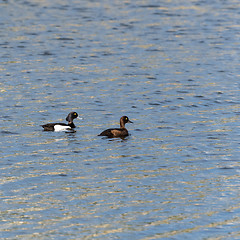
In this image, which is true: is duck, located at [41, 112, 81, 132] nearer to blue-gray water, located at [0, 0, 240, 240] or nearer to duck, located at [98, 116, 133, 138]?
blue-gray water, located at [0, 0, 240, 240]

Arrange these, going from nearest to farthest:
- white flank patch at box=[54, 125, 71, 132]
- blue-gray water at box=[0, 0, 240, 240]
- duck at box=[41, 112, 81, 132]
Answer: blue-gray water at box=[0, 0, 240, 240]
duck at box=[41, 112, 81, 132]
white flank patch at box=[54, 125, 71, 132]

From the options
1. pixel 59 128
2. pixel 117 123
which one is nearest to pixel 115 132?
pixel 59 128

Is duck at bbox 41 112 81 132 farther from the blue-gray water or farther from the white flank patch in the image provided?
the blue-gray water

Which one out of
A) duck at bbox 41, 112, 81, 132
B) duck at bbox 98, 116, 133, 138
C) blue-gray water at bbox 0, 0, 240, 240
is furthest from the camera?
duck at bbox 41, 112, 81, 132

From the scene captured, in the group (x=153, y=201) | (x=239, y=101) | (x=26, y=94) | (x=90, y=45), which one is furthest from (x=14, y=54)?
(x=153, y=201)

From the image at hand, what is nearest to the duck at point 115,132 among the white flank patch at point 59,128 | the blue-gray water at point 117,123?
the blue-gray water at point 117,123

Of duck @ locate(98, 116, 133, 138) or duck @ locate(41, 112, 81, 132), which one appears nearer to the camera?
duck @ locate(98, 116, 133, 138)

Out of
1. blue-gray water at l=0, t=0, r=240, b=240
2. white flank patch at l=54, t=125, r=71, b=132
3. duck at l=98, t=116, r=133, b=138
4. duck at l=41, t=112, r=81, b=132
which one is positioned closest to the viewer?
blue-gray water at l=0, t=0, r=240, b=240

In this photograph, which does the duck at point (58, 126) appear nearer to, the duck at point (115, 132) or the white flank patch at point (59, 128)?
the white flank patch at point (59, 128)

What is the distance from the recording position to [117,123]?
3052 cm

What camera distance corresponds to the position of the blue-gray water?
19.3 m

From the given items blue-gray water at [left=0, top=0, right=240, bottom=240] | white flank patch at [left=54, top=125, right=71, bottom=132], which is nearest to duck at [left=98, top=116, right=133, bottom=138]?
blue-gray water at [left=0, top=0, right=240, bottom=240]

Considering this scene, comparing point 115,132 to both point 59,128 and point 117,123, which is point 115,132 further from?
point 117,123

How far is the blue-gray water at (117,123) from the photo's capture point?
19.3m
